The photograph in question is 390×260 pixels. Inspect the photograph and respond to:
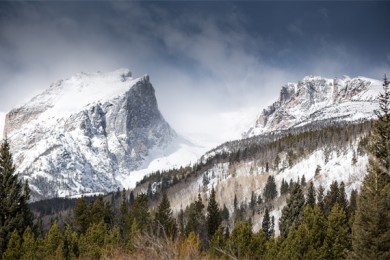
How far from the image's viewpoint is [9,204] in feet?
118

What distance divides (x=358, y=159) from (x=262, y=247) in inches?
3586

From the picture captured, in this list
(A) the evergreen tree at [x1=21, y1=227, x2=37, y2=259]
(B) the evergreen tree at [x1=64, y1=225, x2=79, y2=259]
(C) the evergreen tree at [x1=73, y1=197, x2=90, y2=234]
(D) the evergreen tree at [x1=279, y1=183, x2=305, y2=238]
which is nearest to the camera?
(A) the evergreen tree at [x1=21, y1=227, x2=37, y2=259]

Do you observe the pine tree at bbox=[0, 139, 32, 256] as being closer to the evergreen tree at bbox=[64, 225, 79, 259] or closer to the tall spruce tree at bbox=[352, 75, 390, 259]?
the evergreen tree at bbox=[64, 225, 79, 259]

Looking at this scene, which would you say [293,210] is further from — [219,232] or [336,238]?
[336,238]

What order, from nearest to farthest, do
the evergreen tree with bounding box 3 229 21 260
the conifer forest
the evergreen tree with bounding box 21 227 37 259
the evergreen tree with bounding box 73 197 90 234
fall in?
the conifer forest, the evergreen tree with bounding box 3 229 21 260, the evergreen tree with bounding box 21 227 37 259, the evergreen tree with bounding box 73 197 90 234

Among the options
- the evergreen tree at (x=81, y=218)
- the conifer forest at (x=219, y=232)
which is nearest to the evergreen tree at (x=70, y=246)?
the conifer forest at (x=219, y=232)

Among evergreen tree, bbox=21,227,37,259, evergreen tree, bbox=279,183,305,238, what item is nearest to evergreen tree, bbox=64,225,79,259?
evergreen tree, bbox=21,227,37,259

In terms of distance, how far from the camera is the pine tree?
35812 mm

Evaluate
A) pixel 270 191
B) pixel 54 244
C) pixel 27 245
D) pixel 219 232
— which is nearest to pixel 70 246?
pixel 54 244

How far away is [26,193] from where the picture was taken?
1526 inches

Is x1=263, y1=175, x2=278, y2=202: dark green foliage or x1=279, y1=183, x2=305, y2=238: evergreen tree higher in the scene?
x1=263, y1=175, x2=278, y2=202: dark green foliage

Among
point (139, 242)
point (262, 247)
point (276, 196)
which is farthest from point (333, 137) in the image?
point (139, 242)

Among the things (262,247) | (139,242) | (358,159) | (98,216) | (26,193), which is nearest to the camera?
(139,242)

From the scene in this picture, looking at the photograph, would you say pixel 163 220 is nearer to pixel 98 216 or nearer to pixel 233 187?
pixel 98 216
